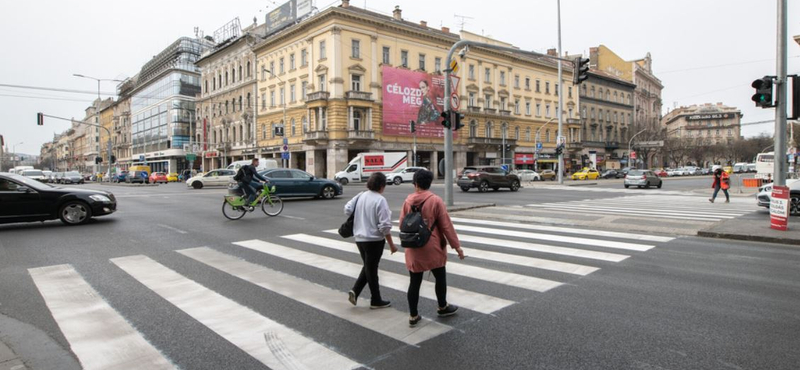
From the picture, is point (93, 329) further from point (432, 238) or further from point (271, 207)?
point (271, 207)

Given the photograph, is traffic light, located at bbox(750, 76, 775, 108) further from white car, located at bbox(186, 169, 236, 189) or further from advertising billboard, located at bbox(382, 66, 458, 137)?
advertising billboard, located at bbox(382, 66, 458, 137)

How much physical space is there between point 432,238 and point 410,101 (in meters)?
42.8

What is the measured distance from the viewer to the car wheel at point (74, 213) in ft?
35.9

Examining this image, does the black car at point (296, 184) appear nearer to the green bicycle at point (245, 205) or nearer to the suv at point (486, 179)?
the green bicycle at point (245, 205)

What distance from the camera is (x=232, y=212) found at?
12445mm

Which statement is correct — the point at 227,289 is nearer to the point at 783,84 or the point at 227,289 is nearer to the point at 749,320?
the point at 749,320

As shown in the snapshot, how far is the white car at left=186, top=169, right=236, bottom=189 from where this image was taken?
3183 cm

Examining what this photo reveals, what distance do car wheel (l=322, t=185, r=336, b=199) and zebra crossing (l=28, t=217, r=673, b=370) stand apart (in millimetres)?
10285

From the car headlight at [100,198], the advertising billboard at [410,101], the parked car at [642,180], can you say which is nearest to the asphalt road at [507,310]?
the car headlight at [100,198]

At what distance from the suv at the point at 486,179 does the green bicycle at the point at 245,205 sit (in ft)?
46.8

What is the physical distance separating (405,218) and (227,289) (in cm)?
272

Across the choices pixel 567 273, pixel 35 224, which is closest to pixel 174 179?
pixel 35 224

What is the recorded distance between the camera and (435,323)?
4.20 metres

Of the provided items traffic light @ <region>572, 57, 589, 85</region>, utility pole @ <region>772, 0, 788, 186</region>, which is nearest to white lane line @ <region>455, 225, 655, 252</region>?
utility pole @ <region>772, 0, 788, 186</region>
